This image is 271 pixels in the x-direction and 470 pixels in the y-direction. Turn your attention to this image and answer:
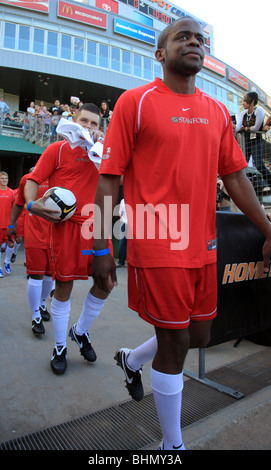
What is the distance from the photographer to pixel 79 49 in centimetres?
Result: 2667

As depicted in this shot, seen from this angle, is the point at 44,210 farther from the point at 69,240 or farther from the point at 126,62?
the point at 126,62

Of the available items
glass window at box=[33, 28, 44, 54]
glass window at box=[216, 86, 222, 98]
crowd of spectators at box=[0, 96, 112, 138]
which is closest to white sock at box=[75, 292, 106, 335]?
crowd of spectators at box=[0, 96, 112, 138]

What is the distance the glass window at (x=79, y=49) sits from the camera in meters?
26.4

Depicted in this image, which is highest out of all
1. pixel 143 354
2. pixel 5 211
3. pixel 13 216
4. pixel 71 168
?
pixel 5 211

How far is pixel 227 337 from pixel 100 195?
5.61 ft

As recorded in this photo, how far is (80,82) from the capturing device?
26703 millimetres

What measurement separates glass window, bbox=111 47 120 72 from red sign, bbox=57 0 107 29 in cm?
194

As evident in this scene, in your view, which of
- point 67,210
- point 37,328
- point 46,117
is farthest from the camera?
point 46,117

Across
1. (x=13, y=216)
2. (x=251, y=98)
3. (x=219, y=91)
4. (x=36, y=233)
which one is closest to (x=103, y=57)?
(x=219, y=91)

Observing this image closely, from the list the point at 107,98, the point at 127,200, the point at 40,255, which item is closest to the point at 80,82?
the point at 107,98

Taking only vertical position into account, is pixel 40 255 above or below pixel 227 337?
above

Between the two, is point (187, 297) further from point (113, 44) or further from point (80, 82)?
point (113, 44)

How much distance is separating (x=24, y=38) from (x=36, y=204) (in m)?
27.5

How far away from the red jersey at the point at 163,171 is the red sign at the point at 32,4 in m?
29.2
